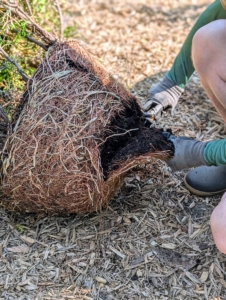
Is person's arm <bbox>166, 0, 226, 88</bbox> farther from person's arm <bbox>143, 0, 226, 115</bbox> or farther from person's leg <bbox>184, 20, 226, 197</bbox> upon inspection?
person's leg <bbox>184, 20, 226, 197</bbox>

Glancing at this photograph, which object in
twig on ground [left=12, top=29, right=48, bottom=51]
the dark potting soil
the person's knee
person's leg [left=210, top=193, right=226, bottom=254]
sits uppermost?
twig on ground [left=12, top=29, right=48, bottom=51]

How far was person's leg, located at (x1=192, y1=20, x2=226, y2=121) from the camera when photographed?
166cm

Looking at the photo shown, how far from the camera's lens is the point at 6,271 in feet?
5.28

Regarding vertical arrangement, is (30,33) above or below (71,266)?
above

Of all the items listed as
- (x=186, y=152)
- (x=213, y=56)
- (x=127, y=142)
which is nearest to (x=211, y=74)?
(x=213, y=56)

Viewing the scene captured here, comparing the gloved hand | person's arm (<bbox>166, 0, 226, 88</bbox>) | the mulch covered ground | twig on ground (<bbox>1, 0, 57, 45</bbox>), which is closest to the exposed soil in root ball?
the mulch covered ground

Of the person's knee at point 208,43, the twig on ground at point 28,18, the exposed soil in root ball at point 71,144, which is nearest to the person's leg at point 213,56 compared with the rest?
the person's knee at point 208,43

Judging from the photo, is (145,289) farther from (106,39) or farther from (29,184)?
(106,39)

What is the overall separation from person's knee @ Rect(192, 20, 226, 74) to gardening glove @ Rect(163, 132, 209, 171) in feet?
1.06

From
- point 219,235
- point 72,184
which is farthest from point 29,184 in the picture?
point 219,235

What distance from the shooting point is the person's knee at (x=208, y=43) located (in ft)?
5.47

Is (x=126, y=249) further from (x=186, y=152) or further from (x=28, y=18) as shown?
(x=28, y=18)

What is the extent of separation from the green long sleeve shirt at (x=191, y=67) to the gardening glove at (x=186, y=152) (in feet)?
0.09

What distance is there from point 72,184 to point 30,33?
786 mm
